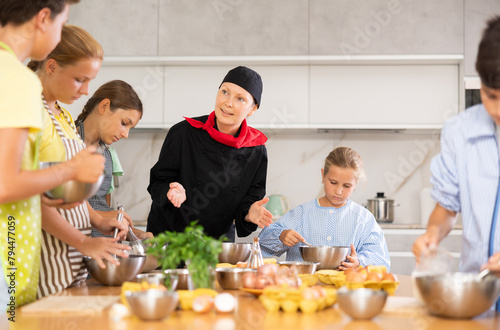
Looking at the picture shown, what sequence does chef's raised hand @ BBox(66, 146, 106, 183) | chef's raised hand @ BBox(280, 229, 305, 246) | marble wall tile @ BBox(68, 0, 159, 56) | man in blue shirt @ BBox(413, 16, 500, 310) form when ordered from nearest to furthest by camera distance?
chef's raised hand @ BBox(66, 146, 106, 183) → man in blue shirt @ BBox(413, 16, 500, 310) → chef's raised hand @ BBox(280, 229, 305, 246) → marble wall tile @ BBox(68, 0, 159, 56)

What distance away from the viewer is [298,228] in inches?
99.7

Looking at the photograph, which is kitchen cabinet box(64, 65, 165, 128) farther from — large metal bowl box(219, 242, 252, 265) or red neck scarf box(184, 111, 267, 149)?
large metal bowl box(219, 242, 252, 265)

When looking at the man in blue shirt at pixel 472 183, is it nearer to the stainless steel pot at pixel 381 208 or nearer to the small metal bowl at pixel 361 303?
the small metal bowl at pixel 361 303

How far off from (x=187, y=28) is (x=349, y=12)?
3.63 ft

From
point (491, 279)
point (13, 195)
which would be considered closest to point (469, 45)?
point (491, 279)

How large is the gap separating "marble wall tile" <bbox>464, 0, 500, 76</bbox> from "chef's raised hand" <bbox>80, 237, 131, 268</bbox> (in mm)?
2949

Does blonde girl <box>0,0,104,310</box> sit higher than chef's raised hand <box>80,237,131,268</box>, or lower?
higher

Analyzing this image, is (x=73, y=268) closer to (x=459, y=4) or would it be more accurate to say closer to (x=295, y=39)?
(x=295, y=39)

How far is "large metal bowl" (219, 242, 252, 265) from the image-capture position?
6.34 feet

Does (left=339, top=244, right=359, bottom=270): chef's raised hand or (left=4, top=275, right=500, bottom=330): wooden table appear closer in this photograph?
(left=4, top=275, right=500, bottom=330): wooden table

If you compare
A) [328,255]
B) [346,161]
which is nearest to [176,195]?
[328,255]

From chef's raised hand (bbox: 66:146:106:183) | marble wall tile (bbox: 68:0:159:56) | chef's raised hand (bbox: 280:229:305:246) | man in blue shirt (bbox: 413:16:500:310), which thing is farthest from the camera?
marble wall tile (bbox: 68:0:159:56)

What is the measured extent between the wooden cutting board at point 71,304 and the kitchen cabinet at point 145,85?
257cm

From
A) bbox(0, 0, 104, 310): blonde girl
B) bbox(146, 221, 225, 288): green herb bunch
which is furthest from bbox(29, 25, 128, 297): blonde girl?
bbox(146, 221, 225, 288): green herb bunch
